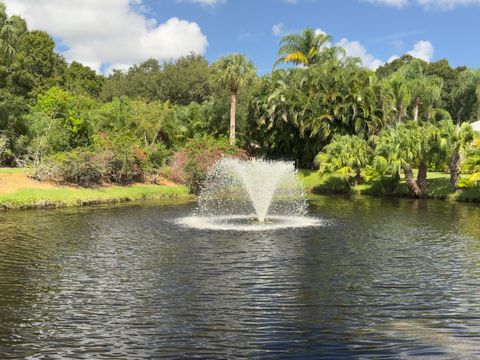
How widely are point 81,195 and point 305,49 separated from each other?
38839mm

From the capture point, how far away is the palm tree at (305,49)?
64.9 metres

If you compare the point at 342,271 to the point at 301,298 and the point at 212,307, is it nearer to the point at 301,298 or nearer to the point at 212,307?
the point at 301,298

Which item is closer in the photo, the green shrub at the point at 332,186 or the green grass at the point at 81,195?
the green grass at the point at 81,195

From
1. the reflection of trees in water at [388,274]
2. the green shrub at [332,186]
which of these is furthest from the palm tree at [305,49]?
the reflection of trees in water at [388,274]

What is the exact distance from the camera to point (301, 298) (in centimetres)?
1307

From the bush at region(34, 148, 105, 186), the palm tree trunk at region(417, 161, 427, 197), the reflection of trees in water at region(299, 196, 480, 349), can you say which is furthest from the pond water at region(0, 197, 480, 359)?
the palm tree trunk at region(417, 161, 427, 197)

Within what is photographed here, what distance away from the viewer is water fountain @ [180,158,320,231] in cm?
2689

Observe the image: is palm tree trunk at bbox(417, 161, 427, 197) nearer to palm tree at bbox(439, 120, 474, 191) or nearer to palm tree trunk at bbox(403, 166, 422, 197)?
palm tree trunk at bbox(403, 166, 422, 197)

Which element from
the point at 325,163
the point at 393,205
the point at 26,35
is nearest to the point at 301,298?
the point at 393,205

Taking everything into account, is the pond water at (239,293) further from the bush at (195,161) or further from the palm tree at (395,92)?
the palm tree at (395,92)

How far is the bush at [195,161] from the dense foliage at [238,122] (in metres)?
0.11

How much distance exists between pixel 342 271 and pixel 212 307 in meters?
5.40

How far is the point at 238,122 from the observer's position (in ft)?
220

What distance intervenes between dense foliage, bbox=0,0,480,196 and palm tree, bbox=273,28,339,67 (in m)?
0.13
